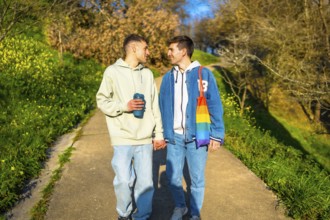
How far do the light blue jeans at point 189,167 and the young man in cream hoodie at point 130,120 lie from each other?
0.18 meters

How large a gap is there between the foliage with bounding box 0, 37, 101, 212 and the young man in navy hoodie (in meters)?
1.98

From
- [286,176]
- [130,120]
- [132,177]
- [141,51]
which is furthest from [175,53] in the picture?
[286,176]

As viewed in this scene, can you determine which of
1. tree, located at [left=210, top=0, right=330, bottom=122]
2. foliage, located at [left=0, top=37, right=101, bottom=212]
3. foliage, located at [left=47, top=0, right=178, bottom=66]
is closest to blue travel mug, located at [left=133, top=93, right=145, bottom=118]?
foliage, located at [left=0, top=37, right=101, bottom=212]

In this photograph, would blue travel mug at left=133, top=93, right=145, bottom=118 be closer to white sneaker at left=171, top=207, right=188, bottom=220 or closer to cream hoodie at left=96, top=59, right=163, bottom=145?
cream hoodie at left=96, top=59, right=163, bottom=145

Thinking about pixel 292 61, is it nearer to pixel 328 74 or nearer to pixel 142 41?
pixel 328 74

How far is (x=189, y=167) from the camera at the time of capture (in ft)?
9.96

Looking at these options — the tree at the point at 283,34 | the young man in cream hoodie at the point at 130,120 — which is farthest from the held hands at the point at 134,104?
the tree at the point at 283,34

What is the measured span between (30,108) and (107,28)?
9.54 meters

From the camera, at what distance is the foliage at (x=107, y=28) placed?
46.2 feet

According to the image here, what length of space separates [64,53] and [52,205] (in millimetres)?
11310

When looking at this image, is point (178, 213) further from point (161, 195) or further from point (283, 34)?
point (283, 34)

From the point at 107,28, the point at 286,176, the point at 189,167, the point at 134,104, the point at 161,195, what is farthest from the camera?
the point at 107,28

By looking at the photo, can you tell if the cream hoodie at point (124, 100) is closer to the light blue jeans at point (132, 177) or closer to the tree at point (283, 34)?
the light blue jeans at point (132, 177)

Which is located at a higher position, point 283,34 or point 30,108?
point 283,34
